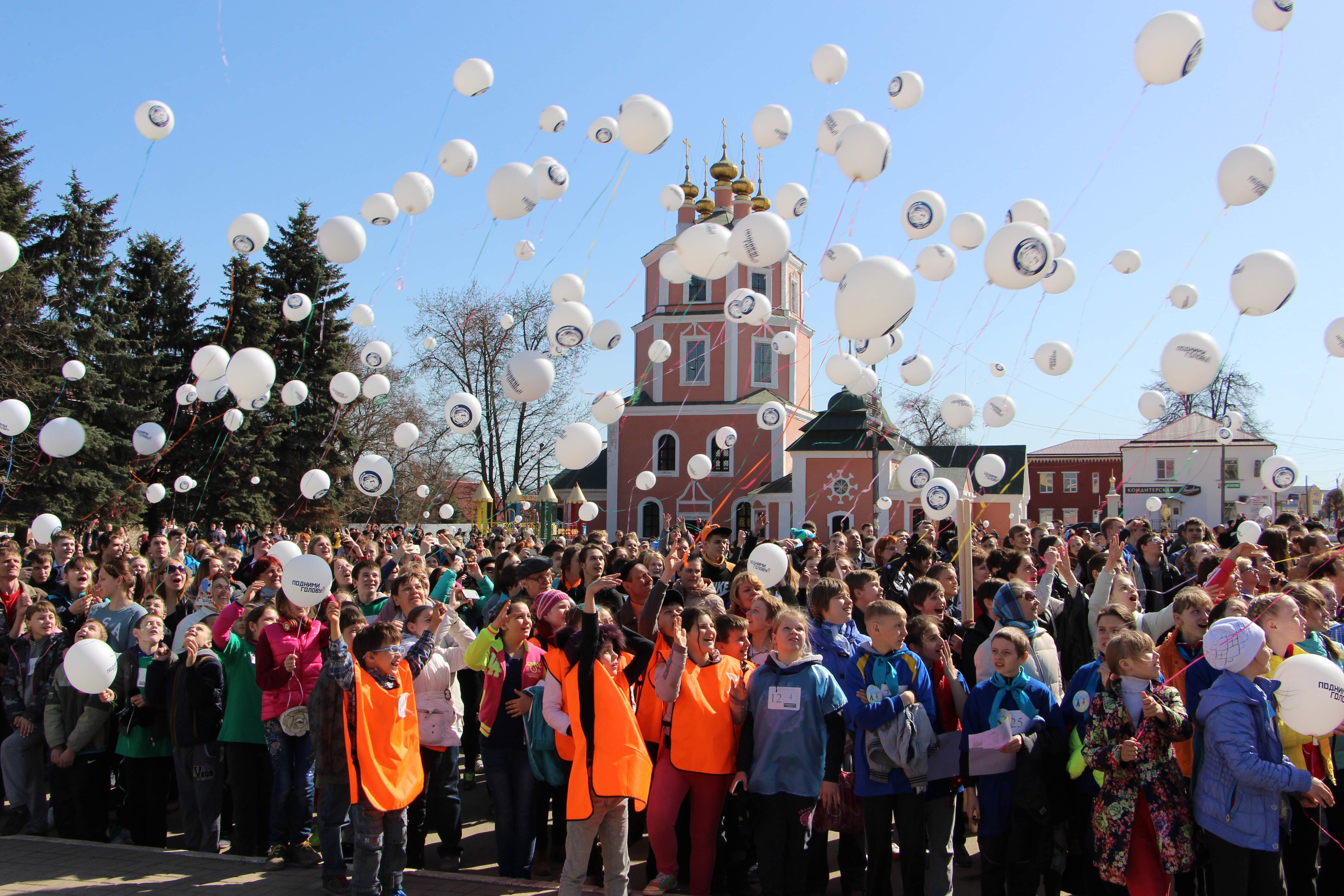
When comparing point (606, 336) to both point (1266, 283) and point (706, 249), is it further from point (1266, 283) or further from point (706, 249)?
point (1266, 283)

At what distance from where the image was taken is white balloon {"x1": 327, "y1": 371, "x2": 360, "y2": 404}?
1490 centimetres

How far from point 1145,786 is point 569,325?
6.80 metres

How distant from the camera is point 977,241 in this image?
1043 centimetres

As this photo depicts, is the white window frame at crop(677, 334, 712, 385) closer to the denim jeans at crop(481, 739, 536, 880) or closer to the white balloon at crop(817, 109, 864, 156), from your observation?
the white balloon at crop(817, 109, 864, 156)

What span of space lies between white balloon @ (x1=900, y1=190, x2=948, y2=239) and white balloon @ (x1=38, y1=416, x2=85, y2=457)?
10.5 m

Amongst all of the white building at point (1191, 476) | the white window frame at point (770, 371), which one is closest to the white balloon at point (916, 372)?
the white window frame at point (770, 371)

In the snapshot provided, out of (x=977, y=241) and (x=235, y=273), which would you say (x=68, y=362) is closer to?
(x=235, y=273)

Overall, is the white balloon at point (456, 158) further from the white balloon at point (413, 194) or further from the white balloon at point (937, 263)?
the white balloon at point (937, 263)

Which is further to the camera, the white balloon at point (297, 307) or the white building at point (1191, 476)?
the white building at point (1191, 476)

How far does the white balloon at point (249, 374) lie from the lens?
33.1 feet

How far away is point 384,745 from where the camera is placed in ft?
16.0

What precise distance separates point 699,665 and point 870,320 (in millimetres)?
2869

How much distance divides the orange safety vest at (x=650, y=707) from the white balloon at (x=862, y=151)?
5308 mm

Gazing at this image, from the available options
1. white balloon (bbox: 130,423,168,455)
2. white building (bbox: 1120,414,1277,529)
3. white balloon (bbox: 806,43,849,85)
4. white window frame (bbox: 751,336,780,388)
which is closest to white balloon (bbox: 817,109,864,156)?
white balloon (bbox: 806,43,849,85)
